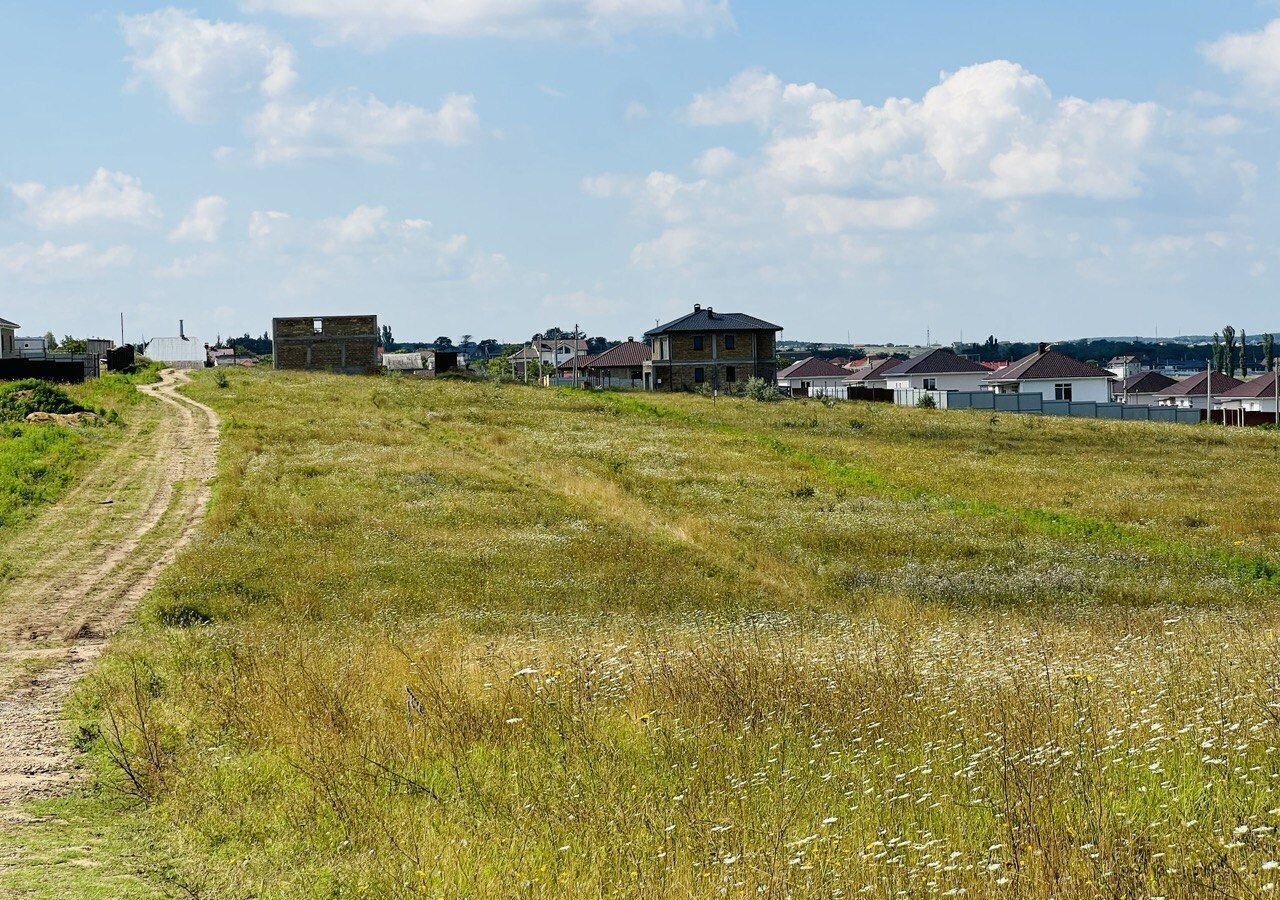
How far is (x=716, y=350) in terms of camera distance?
91812 millimetres

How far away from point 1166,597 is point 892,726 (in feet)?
45.4

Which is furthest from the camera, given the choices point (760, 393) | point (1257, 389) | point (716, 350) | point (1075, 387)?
point (1075, 387)

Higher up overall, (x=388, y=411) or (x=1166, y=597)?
(x=388, y=411)

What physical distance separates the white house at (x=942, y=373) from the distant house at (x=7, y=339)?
232 feet

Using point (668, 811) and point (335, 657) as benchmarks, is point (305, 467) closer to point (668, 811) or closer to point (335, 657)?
point (335, 657)

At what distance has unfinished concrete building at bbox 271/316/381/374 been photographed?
81.2 m

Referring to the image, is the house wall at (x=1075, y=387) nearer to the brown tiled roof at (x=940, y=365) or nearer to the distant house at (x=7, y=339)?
the brown tiled roof at (x=940, y=365)

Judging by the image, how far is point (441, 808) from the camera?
7320 mm

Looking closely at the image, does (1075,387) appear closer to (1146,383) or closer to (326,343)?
(1146,383)

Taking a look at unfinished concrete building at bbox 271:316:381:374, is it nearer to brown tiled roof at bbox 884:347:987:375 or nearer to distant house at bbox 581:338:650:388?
distant house at bbox 581:338:650:388

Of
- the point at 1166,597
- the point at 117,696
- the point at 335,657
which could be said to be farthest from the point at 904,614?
the point at 117,696

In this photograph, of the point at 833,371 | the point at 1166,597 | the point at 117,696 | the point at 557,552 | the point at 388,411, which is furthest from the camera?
the point at 833,371

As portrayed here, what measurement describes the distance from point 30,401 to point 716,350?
59929 millimetres

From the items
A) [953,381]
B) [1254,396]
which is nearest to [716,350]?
[953,381]
